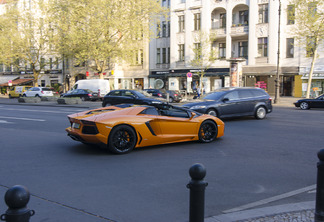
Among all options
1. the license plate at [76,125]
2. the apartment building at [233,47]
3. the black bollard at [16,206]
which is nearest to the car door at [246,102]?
the license plate at [76,125]

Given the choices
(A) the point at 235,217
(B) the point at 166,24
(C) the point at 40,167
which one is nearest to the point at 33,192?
(C) the point at 40,167

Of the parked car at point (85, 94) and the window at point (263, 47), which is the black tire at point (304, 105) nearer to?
the window at point (263, 47)

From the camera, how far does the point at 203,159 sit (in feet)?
24.0

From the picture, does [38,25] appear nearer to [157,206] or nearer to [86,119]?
[86,119]

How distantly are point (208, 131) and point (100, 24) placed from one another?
→ 30.1m

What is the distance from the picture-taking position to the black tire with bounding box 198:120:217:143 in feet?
30.7

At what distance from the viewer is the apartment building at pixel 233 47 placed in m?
36.8

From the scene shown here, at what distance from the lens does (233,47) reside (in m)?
41.5

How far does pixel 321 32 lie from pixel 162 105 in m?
26.5

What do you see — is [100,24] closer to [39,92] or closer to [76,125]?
[39,92]

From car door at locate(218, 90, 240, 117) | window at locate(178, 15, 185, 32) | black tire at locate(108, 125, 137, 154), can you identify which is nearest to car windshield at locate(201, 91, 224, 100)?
car door at locate(218, 90, 240, 117)

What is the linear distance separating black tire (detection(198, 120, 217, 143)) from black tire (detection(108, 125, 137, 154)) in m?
2.18

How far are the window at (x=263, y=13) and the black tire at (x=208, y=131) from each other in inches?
1259

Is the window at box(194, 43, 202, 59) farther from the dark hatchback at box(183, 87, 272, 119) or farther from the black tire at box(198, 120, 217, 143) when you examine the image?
the black tire at box(198, 120, 217, 143)
